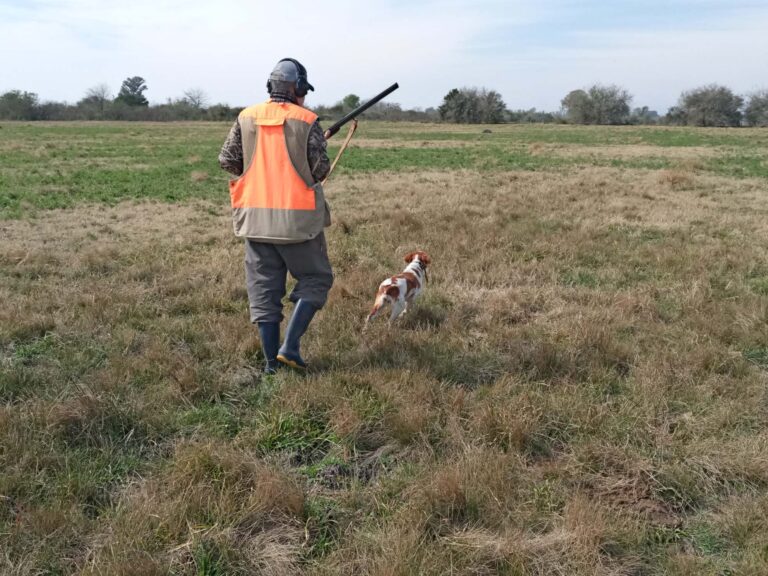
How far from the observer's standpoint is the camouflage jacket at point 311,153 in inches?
146

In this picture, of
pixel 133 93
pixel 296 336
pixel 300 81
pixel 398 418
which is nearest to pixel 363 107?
pixel 300 81

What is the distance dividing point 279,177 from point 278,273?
0.66 meters

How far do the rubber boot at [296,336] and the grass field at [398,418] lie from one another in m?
0.14

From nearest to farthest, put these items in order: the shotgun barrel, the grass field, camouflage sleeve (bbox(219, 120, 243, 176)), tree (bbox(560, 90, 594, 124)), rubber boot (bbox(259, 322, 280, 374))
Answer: the grass field → camouflage sleeve (bbox(219, 120, 243, 176)) → rubber boot (bbox(259, 322, 280, 374)) → the shotgun barrel → tree (bbox(560, 90, 594, 124))

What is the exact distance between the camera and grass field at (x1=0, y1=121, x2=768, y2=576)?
239 cm

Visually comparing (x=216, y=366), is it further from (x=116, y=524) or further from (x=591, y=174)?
(x=591, y=174)

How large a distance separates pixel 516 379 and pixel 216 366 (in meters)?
2.02

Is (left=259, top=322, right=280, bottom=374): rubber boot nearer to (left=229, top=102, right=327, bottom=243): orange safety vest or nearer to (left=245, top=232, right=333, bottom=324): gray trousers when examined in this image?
(left=245, top=232, right=333, bottom=324): gray trousers

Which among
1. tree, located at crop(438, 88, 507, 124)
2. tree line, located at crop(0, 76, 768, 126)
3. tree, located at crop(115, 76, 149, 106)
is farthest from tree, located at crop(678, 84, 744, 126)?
tree, located at crop(115, 76, 149, 106)

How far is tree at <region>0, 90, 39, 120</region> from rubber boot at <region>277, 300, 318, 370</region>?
8044cm

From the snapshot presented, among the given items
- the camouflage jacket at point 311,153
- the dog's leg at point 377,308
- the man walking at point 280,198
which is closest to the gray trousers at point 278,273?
the man walking at point 280,198

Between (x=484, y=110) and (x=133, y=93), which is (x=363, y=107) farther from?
(x=133, y=93)

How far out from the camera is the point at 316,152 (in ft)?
12.2

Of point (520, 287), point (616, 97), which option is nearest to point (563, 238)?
point (520, 287)
